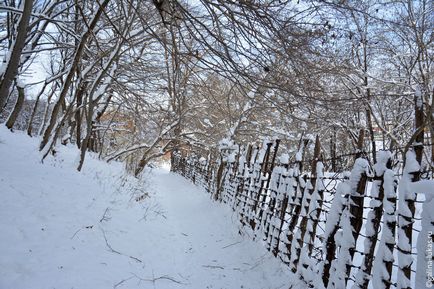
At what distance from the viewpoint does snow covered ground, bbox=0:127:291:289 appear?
3537mm

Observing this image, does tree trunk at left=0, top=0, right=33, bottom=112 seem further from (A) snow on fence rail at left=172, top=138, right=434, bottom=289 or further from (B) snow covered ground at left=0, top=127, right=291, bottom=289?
(A) snow on fence rail at left=172, top=138, right=434, bottom=289

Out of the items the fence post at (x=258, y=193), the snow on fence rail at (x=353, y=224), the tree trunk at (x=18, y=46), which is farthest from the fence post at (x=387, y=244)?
the tree trunk at (x=18, y=46)

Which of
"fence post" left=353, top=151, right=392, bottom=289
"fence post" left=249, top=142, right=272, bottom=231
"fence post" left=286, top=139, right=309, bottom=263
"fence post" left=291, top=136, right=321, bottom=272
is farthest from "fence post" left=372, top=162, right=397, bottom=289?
"fence post" left=249, top=142, right=272, bottom=231

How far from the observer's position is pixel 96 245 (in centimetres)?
448

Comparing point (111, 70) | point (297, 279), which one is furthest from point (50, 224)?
point (111, 70)

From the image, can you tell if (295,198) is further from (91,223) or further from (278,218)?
(91,223)

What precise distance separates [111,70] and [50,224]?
244 inches

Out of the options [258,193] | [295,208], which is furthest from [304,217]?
[258,193]

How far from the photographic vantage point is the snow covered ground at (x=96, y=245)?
11.6ft

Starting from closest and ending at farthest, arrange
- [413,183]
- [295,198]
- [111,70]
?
[413,183] → [295,198] → [111,70]

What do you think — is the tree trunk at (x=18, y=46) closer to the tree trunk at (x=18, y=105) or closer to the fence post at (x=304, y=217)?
the fence post at (x=304, y=217)

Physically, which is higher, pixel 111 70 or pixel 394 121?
pixel 394 121

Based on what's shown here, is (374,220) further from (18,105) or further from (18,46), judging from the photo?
(18,105)

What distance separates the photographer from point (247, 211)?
23.5 feet
